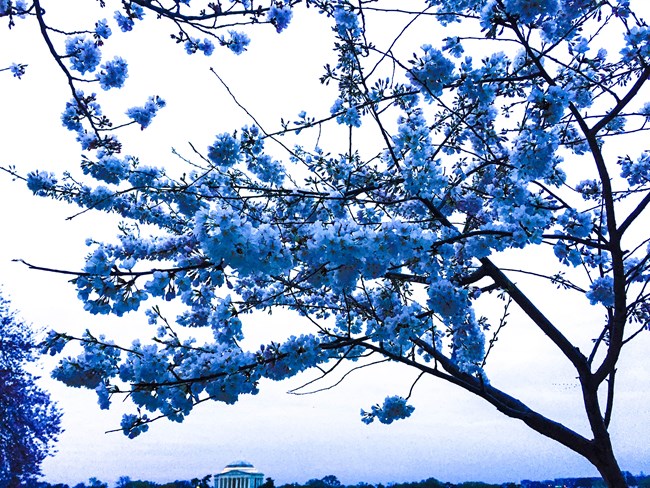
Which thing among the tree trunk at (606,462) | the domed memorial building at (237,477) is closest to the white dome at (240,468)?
the domed memorial building at (237,477)

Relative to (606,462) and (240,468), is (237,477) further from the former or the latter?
(606,462)

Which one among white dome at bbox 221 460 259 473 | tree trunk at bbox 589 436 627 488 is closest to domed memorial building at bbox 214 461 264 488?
white dome at bbox 221 460 259 473

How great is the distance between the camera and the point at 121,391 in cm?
397

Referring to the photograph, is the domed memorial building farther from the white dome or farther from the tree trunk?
the tree trunk

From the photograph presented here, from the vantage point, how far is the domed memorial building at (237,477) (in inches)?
1065

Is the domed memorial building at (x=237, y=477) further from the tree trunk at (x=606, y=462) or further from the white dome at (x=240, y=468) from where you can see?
the tree trunk at (x=606, y=462)

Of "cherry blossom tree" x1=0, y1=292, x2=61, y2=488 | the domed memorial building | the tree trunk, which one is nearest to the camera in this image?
the tree trunk

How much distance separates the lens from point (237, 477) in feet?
89.3

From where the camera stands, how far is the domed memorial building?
2706cm

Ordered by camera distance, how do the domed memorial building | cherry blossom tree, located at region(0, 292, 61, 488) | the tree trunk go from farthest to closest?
1. the domed memorial building
2. cherry blossom tree, located at region(0, 292, 61, 488)
3. the tree trunk

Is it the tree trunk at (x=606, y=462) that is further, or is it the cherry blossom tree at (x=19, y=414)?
the cherry blossom tree at (x=19, y=414)

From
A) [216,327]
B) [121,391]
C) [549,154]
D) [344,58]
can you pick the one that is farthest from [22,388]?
[549,154]

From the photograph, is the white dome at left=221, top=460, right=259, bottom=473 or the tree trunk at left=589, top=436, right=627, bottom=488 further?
the white dome at left=221, top=460, right=259, bottom=473

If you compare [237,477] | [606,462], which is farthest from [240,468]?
[606,462]
